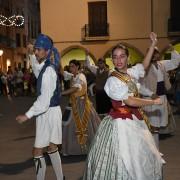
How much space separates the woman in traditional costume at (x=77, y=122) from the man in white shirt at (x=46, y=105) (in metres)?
2.32

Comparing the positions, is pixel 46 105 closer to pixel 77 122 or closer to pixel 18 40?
pixel 77 122

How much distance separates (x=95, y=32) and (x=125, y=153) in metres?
25.9

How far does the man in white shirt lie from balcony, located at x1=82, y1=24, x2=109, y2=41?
2466 centimetres

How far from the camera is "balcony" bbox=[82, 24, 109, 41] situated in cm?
3039

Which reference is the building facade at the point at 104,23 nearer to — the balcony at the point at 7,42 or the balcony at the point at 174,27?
the balcony at the point at 174,27

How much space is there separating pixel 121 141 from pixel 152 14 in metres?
25.7

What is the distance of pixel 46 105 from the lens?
5543mm

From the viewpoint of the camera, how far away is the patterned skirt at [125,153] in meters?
4.87

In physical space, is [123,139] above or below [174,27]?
below

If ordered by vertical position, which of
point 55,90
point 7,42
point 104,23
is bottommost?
point 55,90

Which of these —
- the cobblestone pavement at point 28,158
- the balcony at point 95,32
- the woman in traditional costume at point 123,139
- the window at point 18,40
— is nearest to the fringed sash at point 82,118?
the cobblestone pavement at point 28,158

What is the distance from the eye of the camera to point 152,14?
98.4ft

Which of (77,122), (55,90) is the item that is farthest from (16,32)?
(55,90)

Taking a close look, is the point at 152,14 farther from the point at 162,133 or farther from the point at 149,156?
the point at 149,156
